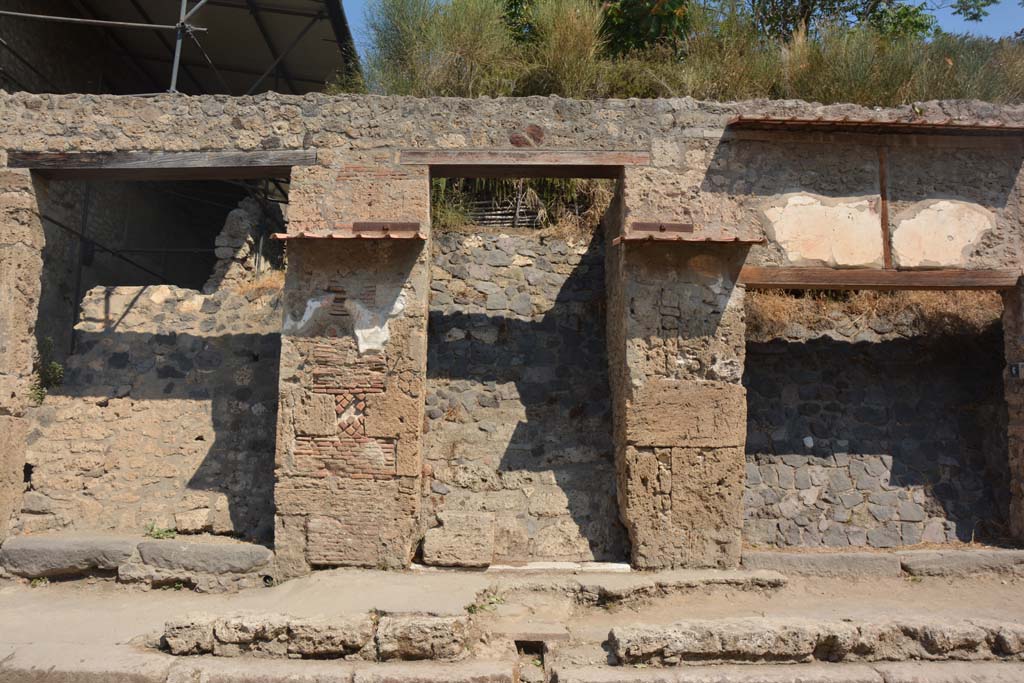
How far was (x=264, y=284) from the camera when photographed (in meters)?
7.73

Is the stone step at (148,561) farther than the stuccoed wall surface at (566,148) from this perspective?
No

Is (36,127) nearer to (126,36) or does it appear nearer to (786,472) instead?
(126,36)

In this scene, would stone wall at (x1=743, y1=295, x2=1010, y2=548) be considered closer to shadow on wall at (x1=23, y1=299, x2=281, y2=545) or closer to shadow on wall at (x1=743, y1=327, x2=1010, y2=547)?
shadow on wall at (x1=743, y1=327, x2=1010, y2=547)

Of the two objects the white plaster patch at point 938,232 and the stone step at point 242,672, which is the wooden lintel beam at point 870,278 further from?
the stone step at point 242,672

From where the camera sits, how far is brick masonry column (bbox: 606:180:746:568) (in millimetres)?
5809

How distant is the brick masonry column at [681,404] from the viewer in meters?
5.81

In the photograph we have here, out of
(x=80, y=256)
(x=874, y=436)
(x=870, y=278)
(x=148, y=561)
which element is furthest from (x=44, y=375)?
(x=874, y=436)

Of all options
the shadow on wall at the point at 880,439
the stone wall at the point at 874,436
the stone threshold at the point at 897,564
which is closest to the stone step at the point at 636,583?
Answer: the stone threshold at the point at 897,564

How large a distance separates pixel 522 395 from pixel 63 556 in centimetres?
399

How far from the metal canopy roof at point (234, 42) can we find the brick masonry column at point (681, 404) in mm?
6328

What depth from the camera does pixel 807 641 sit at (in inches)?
168

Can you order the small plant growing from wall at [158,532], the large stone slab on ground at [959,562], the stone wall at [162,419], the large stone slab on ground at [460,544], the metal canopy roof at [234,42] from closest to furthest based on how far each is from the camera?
the large stone slab on ground at [460,544]
the large stone slab on ground at [959,562]
the small plant growing from wall at [158,532]
the stone wall at [162,419]
the metal canopy roof at [234,42]

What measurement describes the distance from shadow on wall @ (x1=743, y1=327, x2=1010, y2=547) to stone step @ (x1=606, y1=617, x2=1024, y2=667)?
8.40 feet

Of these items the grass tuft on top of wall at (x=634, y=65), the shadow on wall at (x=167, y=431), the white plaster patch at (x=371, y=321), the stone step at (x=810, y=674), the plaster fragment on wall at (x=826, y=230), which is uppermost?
the grass tuft on top of wall at (x=634, y=65)
